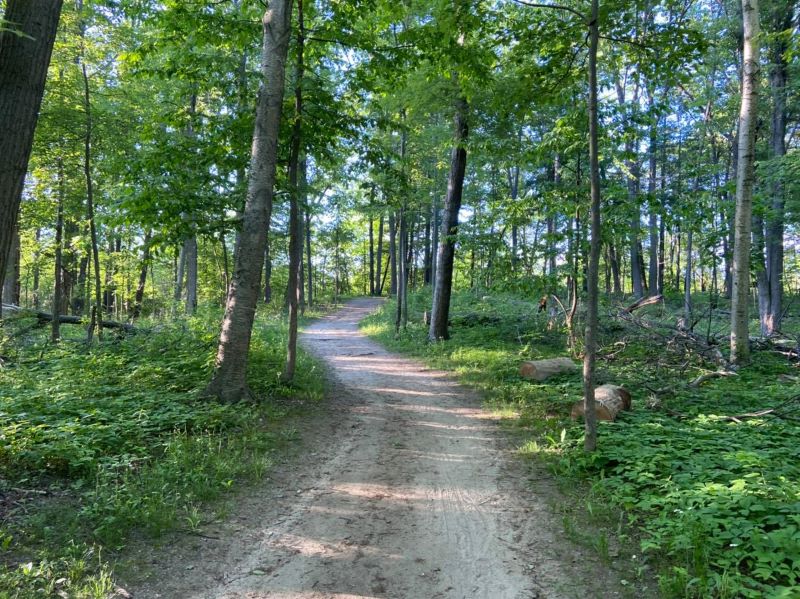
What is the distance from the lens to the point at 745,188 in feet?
32.2

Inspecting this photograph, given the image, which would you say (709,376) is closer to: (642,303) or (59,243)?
(642,303)

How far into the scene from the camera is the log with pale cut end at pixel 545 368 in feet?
31.7

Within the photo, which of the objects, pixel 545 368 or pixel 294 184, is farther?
pixel 545 368

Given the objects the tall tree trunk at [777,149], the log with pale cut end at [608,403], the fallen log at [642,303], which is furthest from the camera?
the tall tree trunk at [777,149]

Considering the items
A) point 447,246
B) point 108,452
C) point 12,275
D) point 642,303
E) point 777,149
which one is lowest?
point 108,452

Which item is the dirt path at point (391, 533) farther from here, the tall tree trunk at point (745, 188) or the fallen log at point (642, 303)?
the tall tree trunk at point (745, 188)

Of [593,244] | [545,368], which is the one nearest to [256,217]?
[593,244]

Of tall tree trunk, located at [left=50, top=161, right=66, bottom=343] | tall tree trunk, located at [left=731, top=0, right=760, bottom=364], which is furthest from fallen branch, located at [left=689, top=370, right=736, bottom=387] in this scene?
tall tree trunk, located at [left=50, top=161, right=66, bottom=343]

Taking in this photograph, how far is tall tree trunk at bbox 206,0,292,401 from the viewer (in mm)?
7344

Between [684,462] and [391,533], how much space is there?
3.17m

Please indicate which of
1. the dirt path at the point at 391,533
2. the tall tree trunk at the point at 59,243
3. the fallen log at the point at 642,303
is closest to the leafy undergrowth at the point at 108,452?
the dirt path at the point at 391,533

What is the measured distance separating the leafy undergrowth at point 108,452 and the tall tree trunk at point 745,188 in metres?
8.88

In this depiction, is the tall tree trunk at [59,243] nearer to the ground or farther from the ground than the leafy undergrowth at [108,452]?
farther from the ground

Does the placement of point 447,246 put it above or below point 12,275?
above
